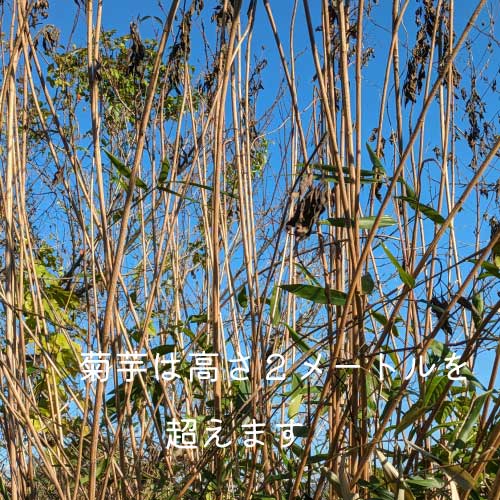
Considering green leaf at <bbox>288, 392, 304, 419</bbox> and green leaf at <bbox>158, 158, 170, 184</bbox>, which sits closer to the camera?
green leaf at <bbox>158, 158, 170, 184</bbox>

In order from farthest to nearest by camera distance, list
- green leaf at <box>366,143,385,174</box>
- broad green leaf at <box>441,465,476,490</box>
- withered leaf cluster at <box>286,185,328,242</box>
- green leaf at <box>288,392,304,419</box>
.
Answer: green leaf at <box>288,392,304,419</box> < green leaf at <box>366,143,385,174</box> < broad green leaf at <box>441,465,476,490</box> < withered leaf cluster at <box>286,185,328,242</box>

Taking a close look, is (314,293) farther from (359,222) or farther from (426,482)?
(426,482)

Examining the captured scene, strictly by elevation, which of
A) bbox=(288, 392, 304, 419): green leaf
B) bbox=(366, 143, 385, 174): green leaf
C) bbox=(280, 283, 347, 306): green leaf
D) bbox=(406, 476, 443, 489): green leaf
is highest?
bbox=(366, 143, 385, 174): green leaf

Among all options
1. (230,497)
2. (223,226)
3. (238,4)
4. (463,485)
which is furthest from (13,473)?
(238,4)

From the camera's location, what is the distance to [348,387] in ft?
3.88

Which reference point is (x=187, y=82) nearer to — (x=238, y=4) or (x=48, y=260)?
(x=238, y=4)

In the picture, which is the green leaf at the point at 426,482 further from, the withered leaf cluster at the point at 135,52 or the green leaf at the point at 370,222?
the withered leaf cluster at the point at 135,52

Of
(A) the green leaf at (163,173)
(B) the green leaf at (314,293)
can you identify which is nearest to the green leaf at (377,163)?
(B) the green leaf at (314,293)

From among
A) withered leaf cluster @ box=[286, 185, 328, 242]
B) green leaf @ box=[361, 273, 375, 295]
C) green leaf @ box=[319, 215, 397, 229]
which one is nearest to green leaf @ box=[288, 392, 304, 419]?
green leaf @ box=[361, 273, 375, 295]

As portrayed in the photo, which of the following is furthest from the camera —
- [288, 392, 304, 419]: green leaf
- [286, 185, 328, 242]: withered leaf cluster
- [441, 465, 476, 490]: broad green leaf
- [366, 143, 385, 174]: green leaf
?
[288, 392, 304, 419]: green leaf

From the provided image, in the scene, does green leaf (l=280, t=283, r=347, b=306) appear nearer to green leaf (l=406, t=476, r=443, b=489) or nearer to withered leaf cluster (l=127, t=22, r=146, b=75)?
green leaf (l=406, t=476, r=443, b=489)

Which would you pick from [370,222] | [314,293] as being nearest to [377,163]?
[370,222]

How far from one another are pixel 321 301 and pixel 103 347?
1.10ft

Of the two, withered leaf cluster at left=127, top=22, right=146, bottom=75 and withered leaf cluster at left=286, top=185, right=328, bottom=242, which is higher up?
withered leaf cluster at left=127, top=22, right=146, bottom=75
